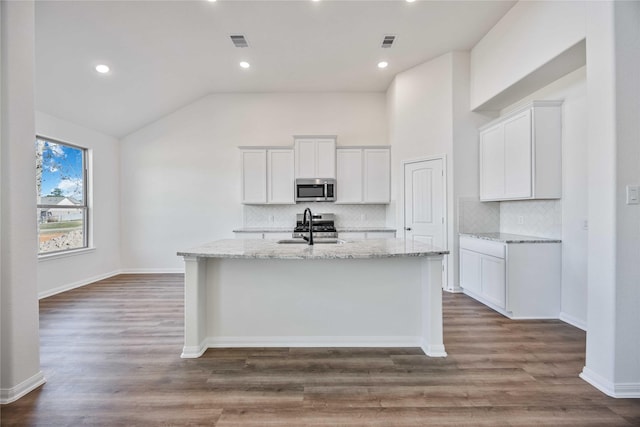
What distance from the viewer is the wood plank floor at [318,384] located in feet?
6.02

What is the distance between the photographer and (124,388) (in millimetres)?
2148

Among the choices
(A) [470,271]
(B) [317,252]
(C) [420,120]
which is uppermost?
(C) [420,120]

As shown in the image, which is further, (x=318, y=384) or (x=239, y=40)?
(x=239, y=40)

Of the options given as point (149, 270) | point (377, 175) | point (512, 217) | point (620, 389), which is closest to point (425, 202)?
point (377, 175)

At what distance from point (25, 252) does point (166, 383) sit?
4.38 feet

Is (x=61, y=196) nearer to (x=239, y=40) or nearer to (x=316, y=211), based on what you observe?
(x=239, y=40)

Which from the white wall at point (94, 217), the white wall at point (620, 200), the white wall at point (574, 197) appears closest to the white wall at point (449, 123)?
the white wall at point (574, 197)

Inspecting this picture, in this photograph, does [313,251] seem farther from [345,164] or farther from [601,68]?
[345,164]

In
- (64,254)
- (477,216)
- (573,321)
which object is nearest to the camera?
(573,321)

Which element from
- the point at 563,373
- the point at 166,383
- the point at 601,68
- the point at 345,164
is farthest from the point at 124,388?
the point at 345,164

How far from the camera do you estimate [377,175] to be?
558cm

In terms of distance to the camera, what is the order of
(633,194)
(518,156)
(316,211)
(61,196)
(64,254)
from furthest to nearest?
1. (316,211)
2. (61,196)
3. (64,254)
4. (518,156)
5. (633,194)

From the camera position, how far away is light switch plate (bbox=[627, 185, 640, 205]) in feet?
6.55

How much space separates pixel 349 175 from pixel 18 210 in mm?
4404
